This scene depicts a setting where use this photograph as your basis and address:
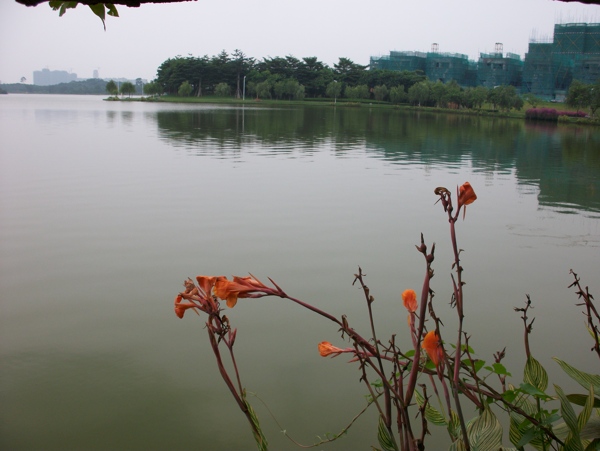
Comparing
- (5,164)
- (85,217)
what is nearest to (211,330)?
(85,217)

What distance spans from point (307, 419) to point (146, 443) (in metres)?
0.55

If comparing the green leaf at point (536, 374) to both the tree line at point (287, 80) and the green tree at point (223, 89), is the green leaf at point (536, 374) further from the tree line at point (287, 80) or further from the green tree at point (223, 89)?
the green tree at point (223, 89)

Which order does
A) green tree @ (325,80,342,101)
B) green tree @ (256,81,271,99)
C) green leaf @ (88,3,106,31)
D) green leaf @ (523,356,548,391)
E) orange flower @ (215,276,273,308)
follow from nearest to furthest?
orange flower @ (215,276,273,308) < green leaf @ (88,3,106,31) < green leaf @ (523,356,548,391) < green tree @ (325,80,342,101) < green tree @ (256,81,271,99)

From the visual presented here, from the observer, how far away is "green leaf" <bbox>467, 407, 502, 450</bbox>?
0.84m

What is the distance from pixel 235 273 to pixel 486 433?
2671 millimetres

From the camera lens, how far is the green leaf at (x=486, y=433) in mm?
838

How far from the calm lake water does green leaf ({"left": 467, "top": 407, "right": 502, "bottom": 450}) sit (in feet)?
3.49

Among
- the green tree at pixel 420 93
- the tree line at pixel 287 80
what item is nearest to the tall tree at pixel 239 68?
the tree line at pixel 287 80

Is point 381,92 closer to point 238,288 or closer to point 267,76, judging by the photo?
point 267,76

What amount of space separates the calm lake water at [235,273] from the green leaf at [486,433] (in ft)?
3.49

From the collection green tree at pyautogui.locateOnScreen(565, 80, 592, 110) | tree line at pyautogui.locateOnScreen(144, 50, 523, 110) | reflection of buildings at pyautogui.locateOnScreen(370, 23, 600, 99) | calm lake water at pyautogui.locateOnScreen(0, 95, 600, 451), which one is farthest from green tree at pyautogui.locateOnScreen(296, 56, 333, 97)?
calm lake water at pyautogui.locateOnScreen(0, 95, 600, 451)

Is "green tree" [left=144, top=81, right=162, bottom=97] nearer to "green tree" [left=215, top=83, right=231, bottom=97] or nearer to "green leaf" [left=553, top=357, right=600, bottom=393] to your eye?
"green tree" [left=215, top=83, right=231, bottom=97]

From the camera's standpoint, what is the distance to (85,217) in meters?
4.74

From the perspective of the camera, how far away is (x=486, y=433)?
0.85 m
